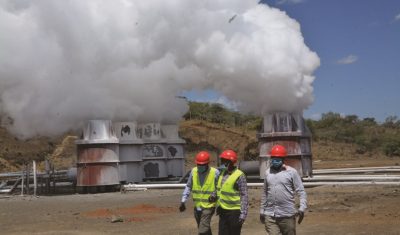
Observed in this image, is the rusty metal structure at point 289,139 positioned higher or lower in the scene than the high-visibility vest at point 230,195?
higher

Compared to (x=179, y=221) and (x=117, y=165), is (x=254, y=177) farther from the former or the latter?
(x=179, y=221)

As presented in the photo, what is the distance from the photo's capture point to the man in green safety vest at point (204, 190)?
27.1ft

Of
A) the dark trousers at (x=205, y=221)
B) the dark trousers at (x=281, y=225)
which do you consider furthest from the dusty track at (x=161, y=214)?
the dark trousers at (x=281, y=225)

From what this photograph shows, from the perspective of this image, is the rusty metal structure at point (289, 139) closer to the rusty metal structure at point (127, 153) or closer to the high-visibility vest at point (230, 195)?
the rusty metal structure at point (127, 153)

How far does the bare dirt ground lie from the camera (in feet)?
41.2

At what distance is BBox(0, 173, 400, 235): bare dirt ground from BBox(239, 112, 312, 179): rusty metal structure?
1640mm

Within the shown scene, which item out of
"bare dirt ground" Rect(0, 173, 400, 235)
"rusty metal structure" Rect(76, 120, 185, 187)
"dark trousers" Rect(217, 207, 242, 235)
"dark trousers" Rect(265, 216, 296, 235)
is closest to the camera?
"dark trousers" Rect(265, 216, 296, 235)

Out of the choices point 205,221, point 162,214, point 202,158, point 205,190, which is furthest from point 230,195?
point 162,214

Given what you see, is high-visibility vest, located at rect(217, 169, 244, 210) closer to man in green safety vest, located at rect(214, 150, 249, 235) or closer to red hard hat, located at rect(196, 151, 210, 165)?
man in green safety vest, located at rect(214, 150, 249, 235)

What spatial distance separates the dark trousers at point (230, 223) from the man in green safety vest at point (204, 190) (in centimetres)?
29

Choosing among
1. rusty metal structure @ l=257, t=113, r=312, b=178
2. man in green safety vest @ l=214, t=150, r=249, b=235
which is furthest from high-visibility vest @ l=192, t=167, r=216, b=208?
rusty metal structure @ l=257, t=113, r=312, b=178

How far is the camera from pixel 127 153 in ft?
83.0

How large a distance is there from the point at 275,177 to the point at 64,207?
12706mm

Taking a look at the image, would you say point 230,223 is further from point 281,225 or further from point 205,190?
point 281,225
